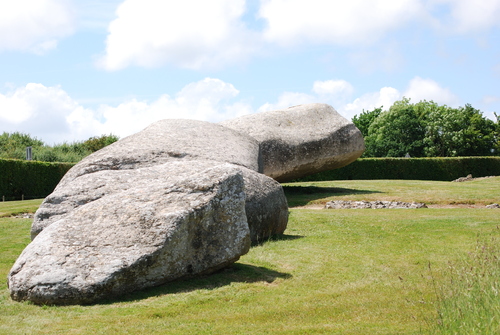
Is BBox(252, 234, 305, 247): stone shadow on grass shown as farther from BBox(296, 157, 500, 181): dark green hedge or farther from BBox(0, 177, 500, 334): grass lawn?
BBox(296, 157, 500, 181): dark green hedge

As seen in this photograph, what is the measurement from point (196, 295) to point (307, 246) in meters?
3.84

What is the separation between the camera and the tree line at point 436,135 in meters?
64.9

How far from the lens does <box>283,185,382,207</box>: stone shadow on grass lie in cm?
2083

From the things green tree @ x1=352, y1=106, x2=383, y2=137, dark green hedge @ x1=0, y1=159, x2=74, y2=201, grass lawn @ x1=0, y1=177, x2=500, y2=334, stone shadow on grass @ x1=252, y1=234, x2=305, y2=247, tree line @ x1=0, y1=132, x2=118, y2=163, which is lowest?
grass lawn @ x1=0, y1=177, x2=500, y2=334

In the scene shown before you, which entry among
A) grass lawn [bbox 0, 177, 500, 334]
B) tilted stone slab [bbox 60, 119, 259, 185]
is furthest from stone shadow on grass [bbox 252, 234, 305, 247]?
tilted stone slab [bbox 60, 119, 259, 185]

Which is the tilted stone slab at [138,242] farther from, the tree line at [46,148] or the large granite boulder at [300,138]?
the tree line at [46,148]

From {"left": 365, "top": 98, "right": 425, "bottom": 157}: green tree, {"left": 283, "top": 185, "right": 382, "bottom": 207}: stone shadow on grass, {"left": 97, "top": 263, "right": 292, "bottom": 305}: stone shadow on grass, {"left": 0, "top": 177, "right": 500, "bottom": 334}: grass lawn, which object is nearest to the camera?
{"left": 0, "top": 177, "right": 500, "bottom": 334}: grass lawn

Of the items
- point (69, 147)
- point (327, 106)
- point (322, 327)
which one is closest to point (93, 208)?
point (322, 327)

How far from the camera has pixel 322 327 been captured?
6.39 meters

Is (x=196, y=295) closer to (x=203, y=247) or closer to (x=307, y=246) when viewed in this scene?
(x=203, y=247)

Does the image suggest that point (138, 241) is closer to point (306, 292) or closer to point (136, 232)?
point (136, 232)

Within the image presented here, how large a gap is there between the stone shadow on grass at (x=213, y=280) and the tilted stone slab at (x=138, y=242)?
0.11 meters

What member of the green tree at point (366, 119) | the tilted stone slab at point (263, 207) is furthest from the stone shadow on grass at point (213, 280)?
the green tree at point (366, 119)

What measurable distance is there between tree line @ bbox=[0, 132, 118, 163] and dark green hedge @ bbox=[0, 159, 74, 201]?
37.0ft
